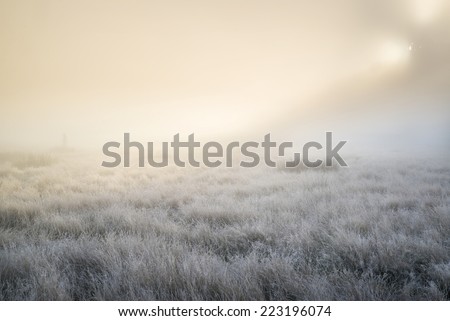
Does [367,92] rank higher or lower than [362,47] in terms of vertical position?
lower

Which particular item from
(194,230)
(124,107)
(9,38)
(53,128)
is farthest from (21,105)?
(194,230)

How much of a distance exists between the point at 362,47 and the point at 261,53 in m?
1.58

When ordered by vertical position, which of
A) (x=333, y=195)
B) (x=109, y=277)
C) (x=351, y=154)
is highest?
(x=351, y=154)

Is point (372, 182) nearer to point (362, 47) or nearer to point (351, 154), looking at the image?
point (351, 154)

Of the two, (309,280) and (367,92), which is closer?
(309,280)

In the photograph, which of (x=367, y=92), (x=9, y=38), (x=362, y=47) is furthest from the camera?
(x=367, y=92)

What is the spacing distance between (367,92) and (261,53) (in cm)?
192

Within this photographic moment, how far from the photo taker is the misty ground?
2203mm

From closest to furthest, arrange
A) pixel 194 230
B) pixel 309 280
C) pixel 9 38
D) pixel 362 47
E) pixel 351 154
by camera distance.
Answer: pixel 309 280 → pixel 194 230 → pixel 9 38 → pixel 362 47 → pixel 351 154

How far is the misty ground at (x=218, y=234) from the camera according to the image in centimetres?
220

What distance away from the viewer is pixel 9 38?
171 inches

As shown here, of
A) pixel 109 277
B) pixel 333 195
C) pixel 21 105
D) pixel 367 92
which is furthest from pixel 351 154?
pixel 21 105

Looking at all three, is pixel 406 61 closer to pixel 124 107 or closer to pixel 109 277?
pixel 124 107

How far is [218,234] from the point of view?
306 centimetres
